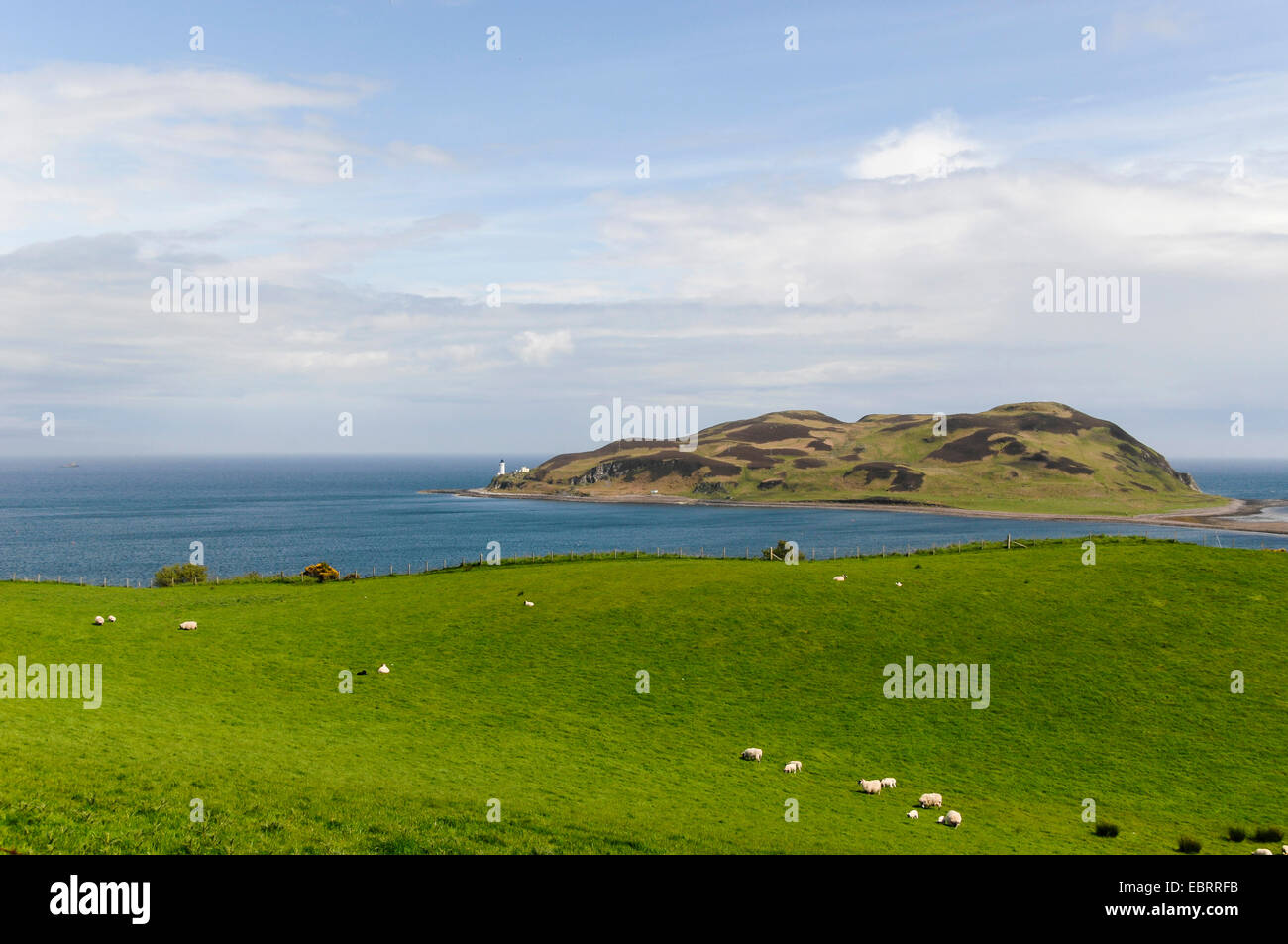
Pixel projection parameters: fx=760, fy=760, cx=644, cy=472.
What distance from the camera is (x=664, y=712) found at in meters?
39.6

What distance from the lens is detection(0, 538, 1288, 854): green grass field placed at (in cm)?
2355

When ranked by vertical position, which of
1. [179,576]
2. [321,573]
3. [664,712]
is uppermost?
[321,573]

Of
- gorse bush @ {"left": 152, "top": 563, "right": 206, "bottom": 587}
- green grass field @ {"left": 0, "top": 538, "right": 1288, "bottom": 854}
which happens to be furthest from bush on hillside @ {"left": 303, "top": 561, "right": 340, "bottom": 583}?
gorse bush @ {"left": 152, "top": 563, "right": 206, "bottom": 587}

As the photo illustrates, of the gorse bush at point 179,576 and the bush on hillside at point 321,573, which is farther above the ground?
the bush on hillside at point 321,573

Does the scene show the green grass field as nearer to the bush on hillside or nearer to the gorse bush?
the bush on hillside

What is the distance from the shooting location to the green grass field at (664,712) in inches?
927

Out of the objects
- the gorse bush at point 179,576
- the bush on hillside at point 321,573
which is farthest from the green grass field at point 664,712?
the gorse bush at point 179,576

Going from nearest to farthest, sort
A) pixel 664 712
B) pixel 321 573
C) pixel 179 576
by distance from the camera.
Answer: pixel 664 712 < pixel 321 573 < pixel 179 576

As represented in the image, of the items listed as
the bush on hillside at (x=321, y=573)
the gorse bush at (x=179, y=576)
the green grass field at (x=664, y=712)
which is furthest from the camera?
the gorse bush at (x=179, y=576)

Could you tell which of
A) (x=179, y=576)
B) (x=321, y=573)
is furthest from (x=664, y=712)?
(x=179, y=576)

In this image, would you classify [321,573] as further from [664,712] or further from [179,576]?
[664,712]

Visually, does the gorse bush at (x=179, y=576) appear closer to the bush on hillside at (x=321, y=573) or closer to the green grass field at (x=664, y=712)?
the bush on hillside at (x=321, y=573)

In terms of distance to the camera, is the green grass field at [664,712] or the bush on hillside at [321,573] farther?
the bush on hillside at [321,573]
